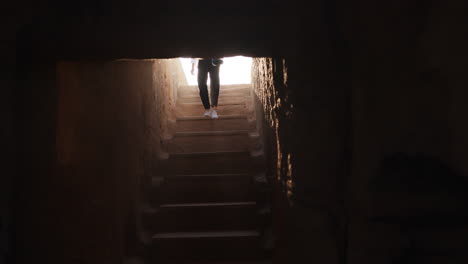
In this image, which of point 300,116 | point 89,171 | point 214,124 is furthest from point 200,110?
point 300,116

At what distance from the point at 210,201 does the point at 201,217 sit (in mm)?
251

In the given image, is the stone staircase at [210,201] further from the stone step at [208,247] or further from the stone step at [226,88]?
the stone step at [226,88]

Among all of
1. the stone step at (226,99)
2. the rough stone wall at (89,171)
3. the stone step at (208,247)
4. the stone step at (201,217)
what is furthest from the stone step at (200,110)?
the stone step at (208,247)

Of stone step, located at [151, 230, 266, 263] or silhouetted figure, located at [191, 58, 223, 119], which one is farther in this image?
silhouetted figure, located at [191, 58, 223, 119]

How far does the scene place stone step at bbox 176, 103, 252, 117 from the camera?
4605 mm

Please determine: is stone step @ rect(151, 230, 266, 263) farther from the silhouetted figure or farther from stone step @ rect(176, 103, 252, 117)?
stone step @ rect(176, 103, 252, 117)

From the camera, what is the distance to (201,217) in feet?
9.17

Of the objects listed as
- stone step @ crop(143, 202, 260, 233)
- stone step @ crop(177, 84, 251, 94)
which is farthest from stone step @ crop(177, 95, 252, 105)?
stone step @ crop(143, 202, 260, 233)

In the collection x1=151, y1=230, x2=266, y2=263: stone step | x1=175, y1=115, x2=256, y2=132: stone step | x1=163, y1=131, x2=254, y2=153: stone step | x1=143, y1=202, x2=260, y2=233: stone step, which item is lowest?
x1=151, y1=230, x2=266, y2=263: stone step

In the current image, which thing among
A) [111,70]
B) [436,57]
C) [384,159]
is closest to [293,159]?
[384,159]

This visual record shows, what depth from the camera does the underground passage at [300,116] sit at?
3.38 feet

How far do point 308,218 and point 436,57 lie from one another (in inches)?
28.1

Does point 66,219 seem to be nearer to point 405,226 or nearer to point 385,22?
point 405,226

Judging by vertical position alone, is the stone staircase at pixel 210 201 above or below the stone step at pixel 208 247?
above
